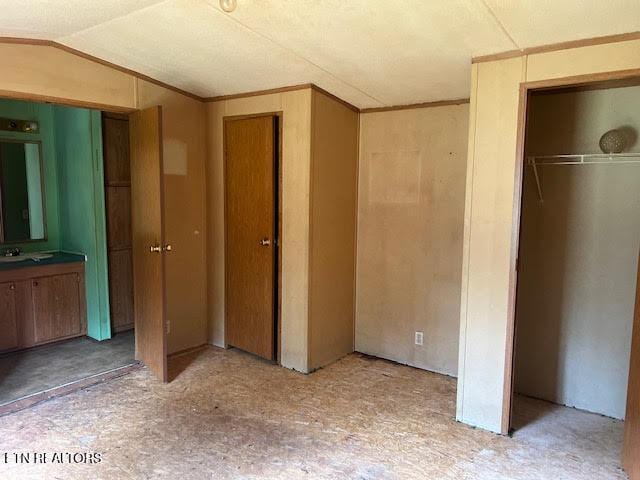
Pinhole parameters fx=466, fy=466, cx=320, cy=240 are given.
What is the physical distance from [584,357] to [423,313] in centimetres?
113

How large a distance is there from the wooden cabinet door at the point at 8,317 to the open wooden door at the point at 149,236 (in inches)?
43.8

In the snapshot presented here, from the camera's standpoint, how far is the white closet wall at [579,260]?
2.85m

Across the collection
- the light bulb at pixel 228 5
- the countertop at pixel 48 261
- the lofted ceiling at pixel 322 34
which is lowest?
the countertop at pixel 48 261

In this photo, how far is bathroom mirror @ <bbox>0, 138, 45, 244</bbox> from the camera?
4164mm

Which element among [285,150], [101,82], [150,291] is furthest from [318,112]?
[150,291]

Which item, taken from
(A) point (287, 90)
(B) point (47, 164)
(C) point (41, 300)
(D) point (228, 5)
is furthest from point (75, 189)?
(D) point (228, 5)

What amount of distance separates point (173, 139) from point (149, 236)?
34.6 inches

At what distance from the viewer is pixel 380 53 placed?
9.02 ft

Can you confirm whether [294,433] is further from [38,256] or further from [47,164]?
[47,164]

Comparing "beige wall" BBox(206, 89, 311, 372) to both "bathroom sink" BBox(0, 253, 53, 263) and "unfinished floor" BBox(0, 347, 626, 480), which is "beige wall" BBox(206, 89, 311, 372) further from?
"bathroom sink" BBox(0, 253, 53, 263)

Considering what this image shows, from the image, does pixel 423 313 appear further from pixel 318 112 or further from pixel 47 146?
pixel 47 146

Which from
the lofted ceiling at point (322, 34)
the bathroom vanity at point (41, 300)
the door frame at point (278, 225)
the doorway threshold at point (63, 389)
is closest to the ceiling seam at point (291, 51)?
the lofted ceiling at point (322, 34)

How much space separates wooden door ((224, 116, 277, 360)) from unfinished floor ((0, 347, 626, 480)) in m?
0.51

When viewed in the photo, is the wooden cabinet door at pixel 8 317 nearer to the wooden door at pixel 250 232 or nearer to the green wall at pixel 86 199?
the green wall at pixel 86 199
